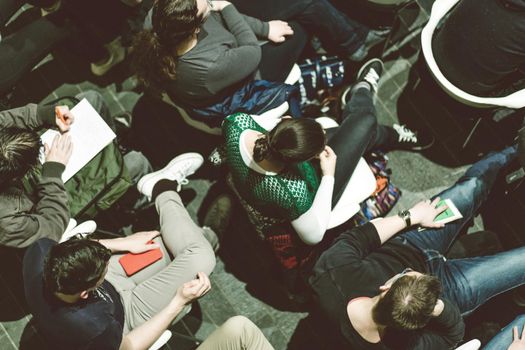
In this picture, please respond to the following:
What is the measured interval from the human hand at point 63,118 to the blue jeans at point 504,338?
8.81ft

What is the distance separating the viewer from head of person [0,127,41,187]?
280cm

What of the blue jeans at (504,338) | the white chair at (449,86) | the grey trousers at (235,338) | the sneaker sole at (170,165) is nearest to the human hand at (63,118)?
the sneaker sole at (170,165)

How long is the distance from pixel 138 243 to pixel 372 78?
187cm

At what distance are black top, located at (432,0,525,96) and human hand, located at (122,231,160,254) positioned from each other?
195 centimetres

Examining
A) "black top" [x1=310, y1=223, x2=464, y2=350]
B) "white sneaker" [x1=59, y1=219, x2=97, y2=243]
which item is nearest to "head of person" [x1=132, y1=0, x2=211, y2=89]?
"white sneaker" [x1=59, y1=219, x2=97, y2=243]

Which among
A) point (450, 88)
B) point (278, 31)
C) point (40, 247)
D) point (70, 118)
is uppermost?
point (278, 31)

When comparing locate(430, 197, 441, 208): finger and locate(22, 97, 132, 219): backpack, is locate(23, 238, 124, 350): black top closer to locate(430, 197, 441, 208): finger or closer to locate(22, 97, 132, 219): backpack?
locate(22, 97, 132, 219): backpack

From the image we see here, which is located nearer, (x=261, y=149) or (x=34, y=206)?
(x=261, y=149)

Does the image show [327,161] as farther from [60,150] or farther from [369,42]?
[60,150]

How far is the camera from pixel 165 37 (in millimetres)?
3033

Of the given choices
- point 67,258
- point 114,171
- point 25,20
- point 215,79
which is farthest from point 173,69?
point 25,20

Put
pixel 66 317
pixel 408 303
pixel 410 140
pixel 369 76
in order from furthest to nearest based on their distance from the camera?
pixel 410 140
pixel 369 76
pixel 66 317
pixel 408 303

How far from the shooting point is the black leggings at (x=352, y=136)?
132 inches

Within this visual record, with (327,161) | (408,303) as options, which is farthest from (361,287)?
(327,161)
